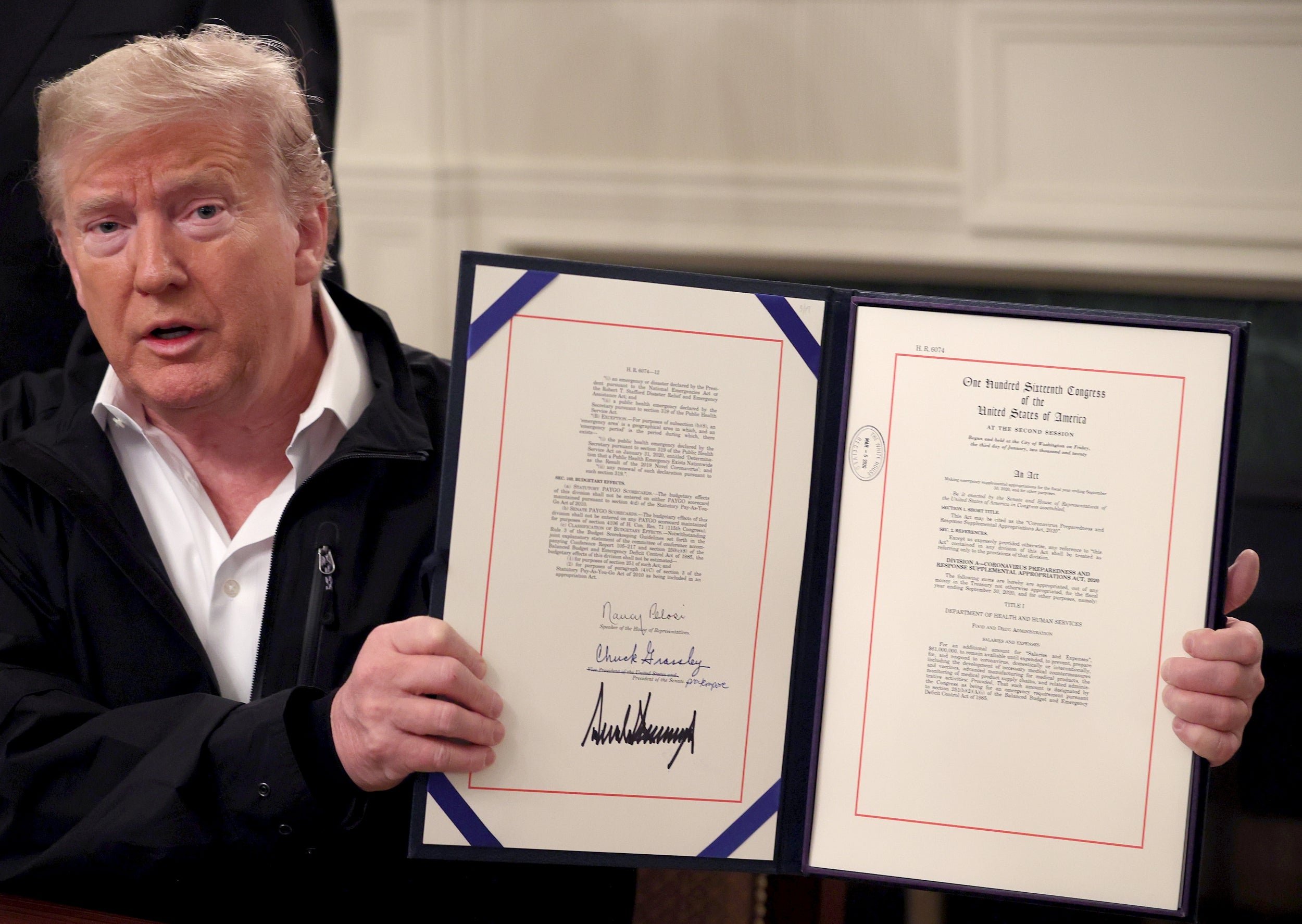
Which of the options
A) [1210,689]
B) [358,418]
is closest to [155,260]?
[358,418]

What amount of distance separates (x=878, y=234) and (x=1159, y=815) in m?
1.86

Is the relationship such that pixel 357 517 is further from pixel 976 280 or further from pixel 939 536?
pixel 976 280

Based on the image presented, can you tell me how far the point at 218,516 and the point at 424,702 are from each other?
1.47ft

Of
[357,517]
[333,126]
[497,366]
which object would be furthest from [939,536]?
[333,126]

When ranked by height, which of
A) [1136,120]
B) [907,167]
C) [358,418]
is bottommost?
[358,418]

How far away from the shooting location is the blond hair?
1.14m

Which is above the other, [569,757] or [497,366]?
[497,366]

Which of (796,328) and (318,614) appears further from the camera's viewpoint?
(318,614)

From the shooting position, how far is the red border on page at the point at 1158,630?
931 millimetres

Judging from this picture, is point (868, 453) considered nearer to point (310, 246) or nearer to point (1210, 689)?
point (1210, 689)

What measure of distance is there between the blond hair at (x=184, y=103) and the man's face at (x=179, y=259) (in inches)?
0.7

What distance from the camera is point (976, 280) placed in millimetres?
2643
